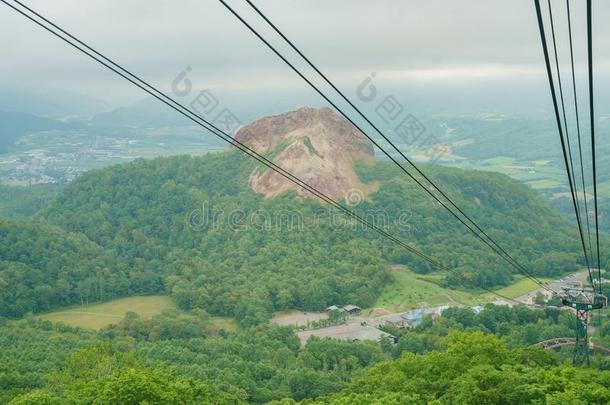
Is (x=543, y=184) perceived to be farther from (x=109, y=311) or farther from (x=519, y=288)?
(x=109, y=311)

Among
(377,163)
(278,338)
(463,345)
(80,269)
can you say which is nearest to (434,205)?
(377,163)

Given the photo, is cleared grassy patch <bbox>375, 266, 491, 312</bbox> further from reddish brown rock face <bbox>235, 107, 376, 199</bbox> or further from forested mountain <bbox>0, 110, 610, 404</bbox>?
reddish brown rock face <bbox>235, 107, 376, 199</bbox>

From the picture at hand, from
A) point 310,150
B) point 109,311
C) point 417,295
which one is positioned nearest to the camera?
point 109,311

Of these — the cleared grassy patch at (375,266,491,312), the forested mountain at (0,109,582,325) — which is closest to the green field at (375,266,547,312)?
the cleared grassy patch at (375,266,491,312)

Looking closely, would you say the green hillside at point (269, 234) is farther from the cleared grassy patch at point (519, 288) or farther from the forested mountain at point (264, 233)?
the cleared grassy patch at point (519, 288)

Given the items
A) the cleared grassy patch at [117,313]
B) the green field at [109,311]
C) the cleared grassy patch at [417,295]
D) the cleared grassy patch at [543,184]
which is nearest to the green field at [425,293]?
the cleared grassy patch at [417,295]

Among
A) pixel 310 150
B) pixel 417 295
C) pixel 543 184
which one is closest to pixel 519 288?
pixel 417 295
